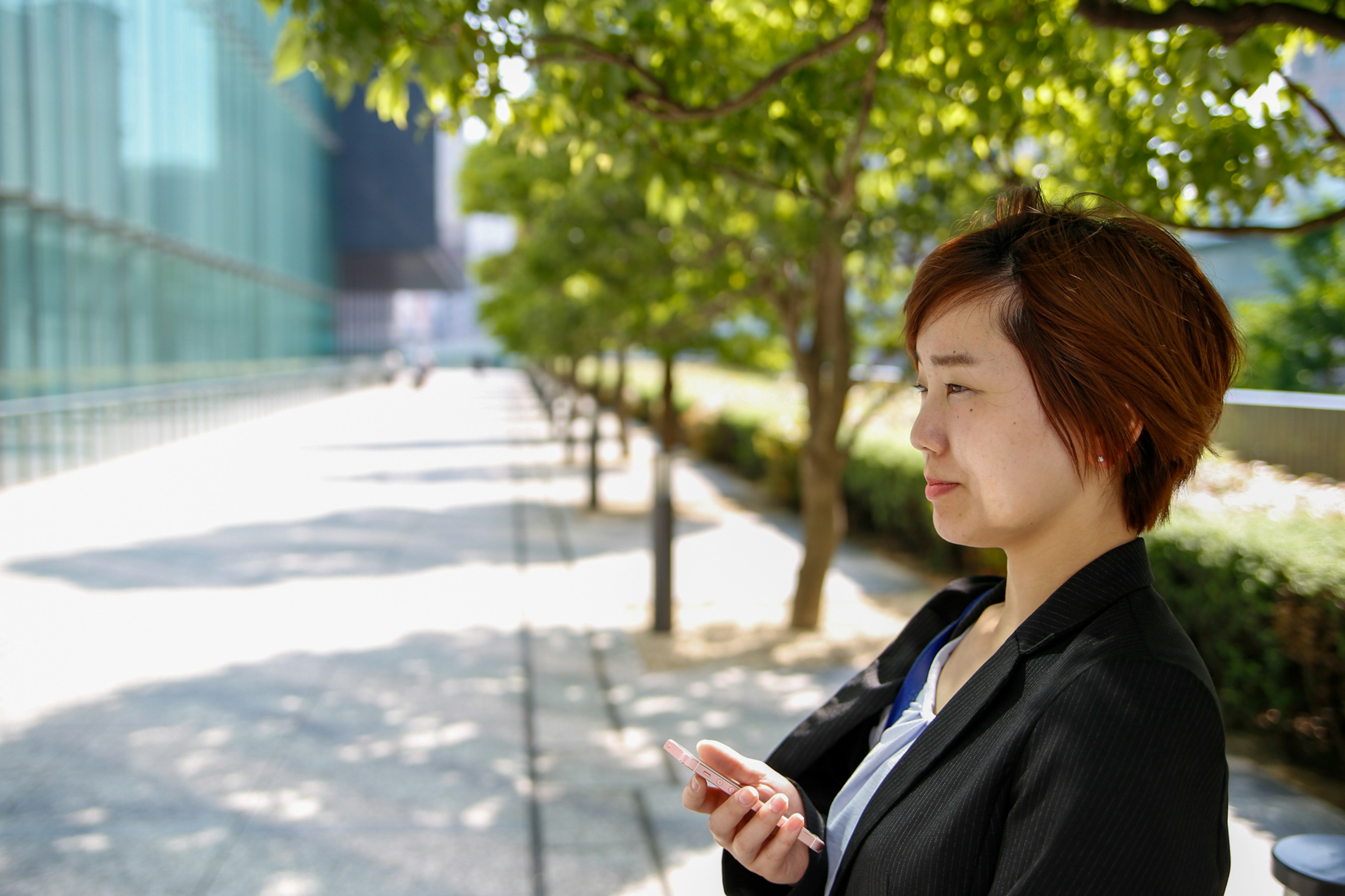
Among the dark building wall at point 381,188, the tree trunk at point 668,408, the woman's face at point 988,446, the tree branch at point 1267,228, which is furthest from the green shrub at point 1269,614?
the dark building wall at point 381,188

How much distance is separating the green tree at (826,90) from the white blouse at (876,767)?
8.07 ft

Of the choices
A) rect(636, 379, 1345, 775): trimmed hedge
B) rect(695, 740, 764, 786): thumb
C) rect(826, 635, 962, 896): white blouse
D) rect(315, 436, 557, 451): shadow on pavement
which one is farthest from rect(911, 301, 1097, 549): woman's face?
rect(315, 436, 557, 451): shadow on pavement

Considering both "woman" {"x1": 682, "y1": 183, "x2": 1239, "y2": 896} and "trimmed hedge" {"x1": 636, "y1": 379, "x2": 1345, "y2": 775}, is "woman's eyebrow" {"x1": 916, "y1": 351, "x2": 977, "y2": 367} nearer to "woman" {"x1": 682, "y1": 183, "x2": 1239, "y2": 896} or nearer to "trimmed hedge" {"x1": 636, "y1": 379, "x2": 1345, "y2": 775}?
"woman" {"x1": 682, "y1": 183, "x2": 1239, "y2": 896}

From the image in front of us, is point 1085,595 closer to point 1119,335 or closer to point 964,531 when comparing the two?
point 964,531

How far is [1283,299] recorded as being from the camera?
22.7 feet

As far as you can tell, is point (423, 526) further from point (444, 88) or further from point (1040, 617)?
point (1040, 617)

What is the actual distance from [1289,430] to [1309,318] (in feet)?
2.93

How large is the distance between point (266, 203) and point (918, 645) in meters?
31.9

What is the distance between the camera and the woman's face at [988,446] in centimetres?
141

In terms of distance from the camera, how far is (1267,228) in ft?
13.0

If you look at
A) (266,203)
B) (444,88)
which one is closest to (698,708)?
(444,88)

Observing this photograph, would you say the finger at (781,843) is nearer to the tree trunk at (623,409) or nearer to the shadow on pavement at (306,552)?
the shadow on pavement at (306,552)

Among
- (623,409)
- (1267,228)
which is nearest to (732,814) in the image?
(1267,228)

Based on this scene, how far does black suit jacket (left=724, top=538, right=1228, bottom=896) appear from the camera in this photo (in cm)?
117
